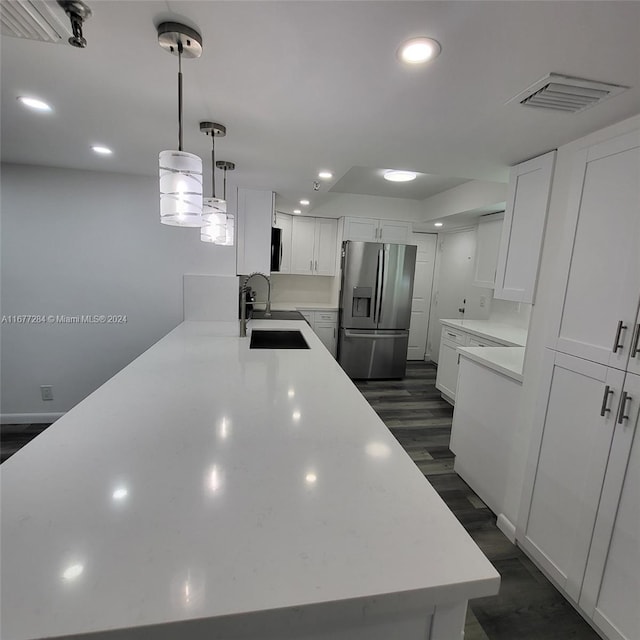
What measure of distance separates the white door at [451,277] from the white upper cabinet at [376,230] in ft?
2.59

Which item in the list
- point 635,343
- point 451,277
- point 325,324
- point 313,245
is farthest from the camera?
point 451,277

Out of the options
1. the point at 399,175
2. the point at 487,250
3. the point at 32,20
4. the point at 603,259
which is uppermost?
the point at 399,175

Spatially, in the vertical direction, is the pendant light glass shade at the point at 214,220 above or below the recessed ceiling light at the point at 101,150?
below

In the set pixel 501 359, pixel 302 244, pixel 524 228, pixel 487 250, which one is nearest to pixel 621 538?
pixel 501 359

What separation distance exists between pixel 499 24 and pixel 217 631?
1.46 m

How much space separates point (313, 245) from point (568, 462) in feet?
12.2

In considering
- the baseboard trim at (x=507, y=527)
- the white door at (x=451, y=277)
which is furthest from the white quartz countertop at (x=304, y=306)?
the baseboard trim at (x=507, y=527)

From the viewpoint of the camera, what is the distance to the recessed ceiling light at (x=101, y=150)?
2025 millimetres

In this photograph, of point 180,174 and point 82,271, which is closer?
point 180,174

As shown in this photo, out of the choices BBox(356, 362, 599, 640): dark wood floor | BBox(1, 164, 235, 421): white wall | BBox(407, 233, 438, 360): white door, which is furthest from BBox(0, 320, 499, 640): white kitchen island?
BBox(407, 233, 438, 360): white door

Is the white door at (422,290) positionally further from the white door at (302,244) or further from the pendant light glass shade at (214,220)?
the pendant light glass shade at (214,220)

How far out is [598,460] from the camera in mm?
1420

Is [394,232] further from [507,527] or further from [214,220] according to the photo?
[507,527]

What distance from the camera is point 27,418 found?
9.41 feet
